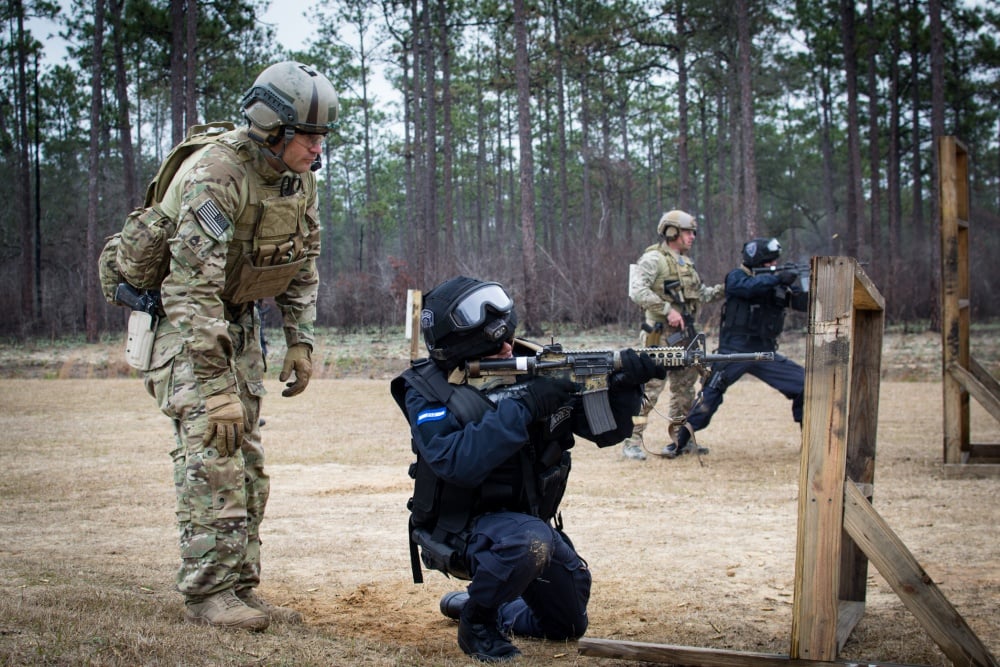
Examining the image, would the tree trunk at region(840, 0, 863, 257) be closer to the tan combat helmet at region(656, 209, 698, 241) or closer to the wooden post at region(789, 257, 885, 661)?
the tan combat helmet at region(656, 209, 698, 241)

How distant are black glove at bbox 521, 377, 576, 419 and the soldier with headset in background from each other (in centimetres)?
524

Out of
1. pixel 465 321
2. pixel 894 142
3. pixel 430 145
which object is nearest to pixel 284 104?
pixel 465 321

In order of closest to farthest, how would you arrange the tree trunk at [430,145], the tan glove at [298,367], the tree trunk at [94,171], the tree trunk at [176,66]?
the tan glove at [298,367] < the tree trunk at [176,66] < the tree trunk at [94,171] < the tree trunk at [430,145]

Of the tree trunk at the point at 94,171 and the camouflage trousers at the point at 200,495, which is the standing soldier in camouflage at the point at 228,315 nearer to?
the camouflage trousers at the point at 200,495

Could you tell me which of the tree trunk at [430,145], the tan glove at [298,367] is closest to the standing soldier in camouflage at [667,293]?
the tan glove at [298,367]

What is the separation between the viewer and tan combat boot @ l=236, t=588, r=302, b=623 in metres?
4.31

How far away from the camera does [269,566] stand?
564cm

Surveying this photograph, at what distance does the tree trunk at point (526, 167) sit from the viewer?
2291 centimetres

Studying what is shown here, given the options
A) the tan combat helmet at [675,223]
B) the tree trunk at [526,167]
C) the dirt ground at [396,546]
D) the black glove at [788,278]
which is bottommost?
the dirt ground at [396,546]

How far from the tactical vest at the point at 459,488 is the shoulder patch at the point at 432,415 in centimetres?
4

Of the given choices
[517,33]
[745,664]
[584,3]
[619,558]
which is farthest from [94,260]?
[745,664]

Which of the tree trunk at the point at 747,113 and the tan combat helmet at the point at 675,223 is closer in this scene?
the tan combat helmet at the point at 675,223

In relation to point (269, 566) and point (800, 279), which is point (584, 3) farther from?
point (269, 566)

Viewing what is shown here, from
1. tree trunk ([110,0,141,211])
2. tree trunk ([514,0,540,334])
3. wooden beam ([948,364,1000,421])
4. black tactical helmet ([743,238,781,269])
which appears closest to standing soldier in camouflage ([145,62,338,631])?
black tactical helmet ([743,238,781,269])
